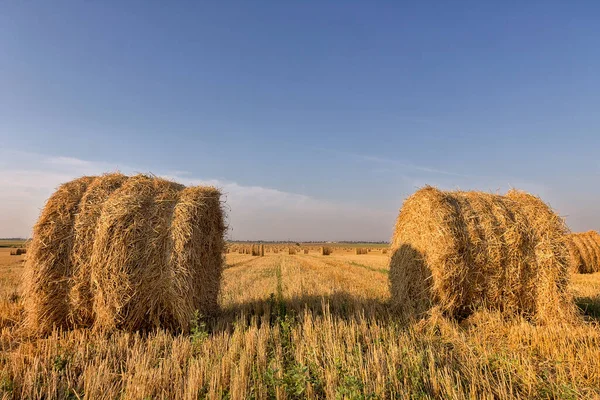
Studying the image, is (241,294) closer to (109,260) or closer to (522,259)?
(109,260)

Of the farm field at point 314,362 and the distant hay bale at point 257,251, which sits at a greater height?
the farm field at point 314,362

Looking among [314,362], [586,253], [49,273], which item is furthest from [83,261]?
[586,253]

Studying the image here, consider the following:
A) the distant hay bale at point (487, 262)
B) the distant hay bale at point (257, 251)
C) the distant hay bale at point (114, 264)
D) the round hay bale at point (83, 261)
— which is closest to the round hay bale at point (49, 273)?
the distant hay bale at point (114, 264)

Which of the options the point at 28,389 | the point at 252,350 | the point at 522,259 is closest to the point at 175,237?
the point at 252,350

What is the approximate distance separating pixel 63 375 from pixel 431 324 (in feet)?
18.5

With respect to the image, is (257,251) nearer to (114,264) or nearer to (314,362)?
(114,264)

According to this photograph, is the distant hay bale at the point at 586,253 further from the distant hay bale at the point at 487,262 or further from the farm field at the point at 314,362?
the farm field at the point at 314,362

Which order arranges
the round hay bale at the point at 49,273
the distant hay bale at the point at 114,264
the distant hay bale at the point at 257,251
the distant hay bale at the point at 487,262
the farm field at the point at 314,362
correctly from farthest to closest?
1. the distant hay bale at the point at 257,251
2. the distant hay bale at the point at 487,262
3. the round hay bale at the point at 49,273
4. the distant hay bale at the point at 114,264
5. the farm field at the point at 314,362

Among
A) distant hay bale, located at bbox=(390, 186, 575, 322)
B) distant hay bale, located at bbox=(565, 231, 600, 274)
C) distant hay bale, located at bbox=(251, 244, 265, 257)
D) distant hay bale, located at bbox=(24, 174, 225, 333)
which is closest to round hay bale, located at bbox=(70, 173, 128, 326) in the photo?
distant hay bale, located at bbox=(24, 174, 225, 333)

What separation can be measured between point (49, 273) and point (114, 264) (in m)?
1.18

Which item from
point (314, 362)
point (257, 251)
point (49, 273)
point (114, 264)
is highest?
point (114, 264)

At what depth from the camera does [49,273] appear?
581cm

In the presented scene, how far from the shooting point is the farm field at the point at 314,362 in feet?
11.8

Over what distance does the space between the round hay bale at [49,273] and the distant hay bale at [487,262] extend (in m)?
6.27
